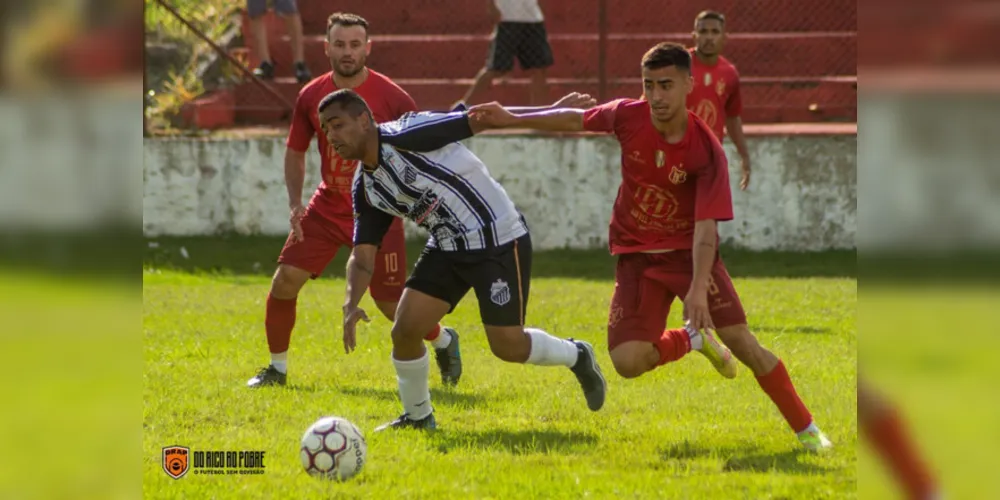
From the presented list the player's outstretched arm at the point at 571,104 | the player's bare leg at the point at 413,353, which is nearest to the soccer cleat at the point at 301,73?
the player's bare leg at the point at 413,353

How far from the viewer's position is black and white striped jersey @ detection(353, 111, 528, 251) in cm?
632

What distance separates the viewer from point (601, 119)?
246 inches

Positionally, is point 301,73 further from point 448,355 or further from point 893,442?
point 893,442

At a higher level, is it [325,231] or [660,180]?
[660,180]

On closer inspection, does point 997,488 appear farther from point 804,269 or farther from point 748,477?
point 804,269

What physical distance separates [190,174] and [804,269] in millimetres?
7385

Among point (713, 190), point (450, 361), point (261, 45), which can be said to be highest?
point (261, 45)

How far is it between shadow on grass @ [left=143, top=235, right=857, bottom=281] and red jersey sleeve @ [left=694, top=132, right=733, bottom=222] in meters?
7.62

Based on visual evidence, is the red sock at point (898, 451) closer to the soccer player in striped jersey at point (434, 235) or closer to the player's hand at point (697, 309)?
the player's hand at point (697, 309)

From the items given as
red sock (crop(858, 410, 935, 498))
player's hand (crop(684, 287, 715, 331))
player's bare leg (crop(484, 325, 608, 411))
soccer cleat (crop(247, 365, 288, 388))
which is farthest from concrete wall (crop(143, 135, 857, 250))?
red sock (crop(858, 410, 935, 498))

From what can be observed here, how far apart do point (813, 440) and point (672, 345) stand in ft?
3.31

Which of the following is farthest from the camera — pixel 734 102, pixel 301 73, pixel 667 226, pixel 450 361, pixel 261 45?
pixel 261 45

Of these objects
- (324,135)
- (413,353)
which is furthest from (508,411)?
(324,135)

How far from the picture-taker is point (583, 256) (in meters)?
14.8
